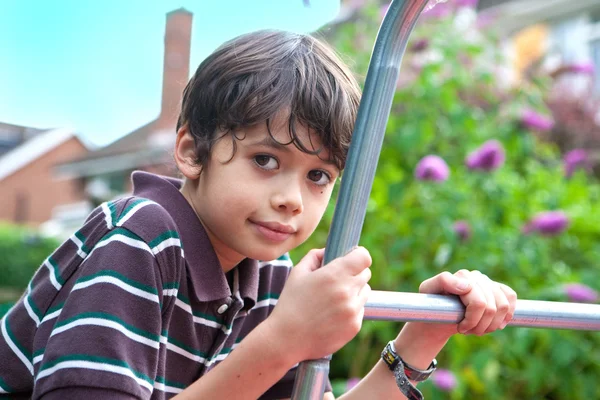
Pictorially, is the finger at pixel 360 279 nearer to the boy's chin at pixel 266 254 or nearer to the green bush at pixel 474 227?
the boy's chin at pixel 266 254

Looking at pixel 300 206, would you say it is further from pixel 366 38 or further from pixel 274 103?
pixel 366 38

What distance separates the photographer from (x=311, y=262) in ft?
2.84

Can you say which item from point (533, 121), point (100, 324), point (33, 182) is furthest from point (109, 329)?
point (33, 182)

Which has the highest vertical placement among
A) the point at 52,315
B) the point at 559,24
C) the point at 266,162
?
the point at 559,24

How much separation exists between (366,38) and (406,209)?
109 cm

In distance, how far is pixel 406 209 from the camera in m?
2.88

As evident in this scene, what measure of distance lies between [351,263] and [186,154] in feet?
1.40

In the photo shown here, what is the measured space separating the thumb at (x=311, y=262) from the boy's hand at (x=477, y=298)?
18 centimetres

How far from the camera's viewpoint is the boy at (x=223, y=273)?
845 mm

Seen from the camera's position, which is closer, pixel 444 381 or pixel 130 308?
pixel 130 308

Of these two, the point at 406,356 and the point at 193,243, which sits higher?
the point at 193,243

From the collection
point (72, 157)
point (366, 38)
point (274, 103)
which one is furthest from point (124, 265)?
point (72, 157)

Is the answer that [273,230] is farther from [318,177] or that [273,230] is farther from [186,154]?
[186,154]

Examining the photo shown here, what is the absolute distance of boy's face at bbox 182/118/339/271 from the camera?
969 mm
